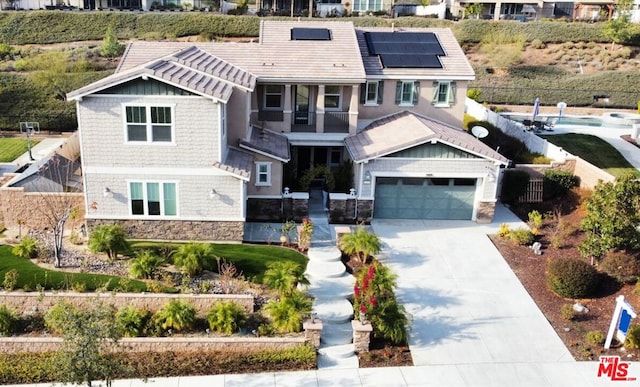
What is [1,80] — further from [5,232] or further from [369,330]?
[369,330]

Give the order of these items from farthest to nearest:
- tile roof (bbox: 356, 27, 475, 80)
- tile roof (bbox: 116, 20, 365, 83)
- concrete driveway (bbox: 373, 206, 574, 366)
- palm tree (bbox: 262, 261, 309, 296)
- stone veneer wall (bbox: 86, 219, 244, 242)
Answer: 1. tile roof (bbox: 356, 27, 475, 80)
2. tile roof (bbox: 116, 20, 365, 83)
3. stone veneer wall (bbox: 86, 219, 244, 242)
4. palm tree (bbox: 262, 261, 309, 296)
5. concrete driveway (bbox: 373, 206, 574, 366)

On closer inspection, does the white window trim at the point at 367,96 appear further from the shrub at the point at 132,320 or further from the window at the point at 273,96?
the shrub at the point at 132,320

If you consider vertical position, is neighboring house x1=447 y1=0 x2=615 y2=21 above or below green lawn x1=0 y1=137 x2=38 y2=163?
above

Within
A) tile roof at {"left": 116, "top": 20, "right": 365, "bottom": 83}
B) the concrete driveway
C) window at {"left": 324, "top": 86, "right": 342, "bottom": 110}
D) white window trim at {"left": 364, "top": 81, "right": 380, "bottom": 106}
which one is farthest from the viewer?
white window trim at {"left": 364, "top": 81, "right": 380, "bottom": 106}

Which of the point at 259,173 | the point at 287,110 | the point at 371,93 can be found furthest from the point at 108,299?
the point at 371,93

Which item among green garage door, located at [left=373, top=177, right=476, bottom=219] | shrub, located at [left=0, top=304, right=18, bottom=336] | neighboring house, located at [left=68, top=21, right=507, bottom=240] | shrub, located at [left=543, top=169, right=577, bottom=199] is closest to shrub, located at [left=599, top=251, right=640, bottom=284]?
neighboring house, located at [left=68, top=21, right=507, bottom=240]

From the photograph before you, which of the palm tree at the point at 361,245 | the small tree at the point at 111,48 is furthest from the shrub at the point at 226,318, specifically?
the small tree at the point at 111,48

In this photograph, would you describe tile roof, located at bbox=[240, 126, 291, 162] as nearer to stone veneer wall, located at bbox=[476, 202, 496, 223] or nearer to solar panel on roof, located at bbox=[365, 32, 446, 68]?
solar panel on roof, located at bbox=[365, 32, 446, 68]
